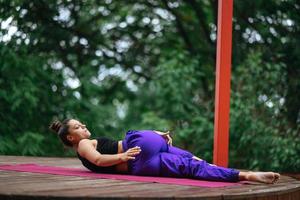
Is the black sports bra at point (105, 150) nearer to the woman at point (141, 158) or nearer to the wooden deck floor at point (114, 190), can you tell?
the woman at point (141, 158)

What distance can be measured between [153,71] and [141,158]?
5.15 metres

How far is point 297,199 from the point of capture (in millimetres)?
2775

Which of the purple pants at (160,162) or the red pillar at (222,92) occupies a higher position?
the red pillar at (222,92)

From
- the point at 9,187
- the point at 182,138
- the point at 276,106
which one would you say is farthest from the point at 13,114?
the point at 9,187

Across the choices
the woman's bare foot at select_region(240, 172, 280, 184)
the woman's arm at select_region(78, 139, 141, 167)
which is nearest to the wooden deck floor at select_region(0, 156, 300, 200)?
the woman's bare foot at select_region(240, 172, 280, 184)

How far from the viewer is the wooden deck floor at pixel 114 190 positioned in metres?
2.13

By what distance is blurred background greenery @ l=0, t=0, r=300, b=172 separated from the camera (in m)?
5.99

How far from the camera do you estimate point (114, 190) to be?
2.32 m

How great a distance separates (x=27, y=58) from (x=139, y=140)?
3.46 m

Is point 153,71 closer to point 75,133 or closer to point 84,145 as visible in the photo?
point 75,133

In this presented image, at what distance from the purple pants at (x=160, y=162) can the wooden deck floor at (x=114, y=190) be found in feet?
1.07

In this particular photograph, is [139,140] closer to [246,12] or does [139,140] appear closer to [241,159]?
[241,159]

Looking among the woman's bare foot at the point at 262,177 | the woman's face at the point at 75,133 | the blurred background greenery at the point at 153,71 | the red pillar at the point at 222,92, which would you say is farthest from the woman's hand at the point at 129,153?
the blurred background greenery at the point at 153,71

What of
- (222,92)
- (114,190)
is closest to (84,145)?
(114,190)
